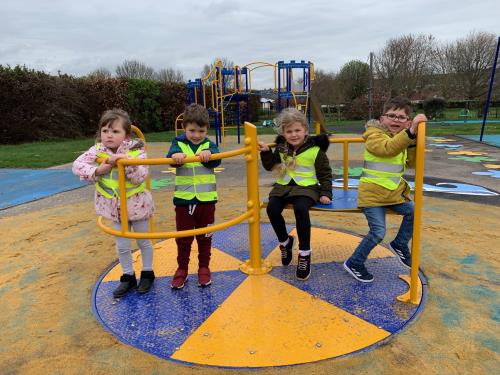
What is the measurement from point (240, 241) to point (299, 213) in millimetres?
1065

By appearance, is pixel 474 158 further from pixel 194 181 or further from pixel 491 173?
pixel 194 181

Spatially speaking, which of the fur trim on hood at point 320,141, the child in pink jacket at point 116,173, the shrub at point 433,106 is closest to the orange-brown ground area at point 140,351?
the child in pink jacket at point 116,173

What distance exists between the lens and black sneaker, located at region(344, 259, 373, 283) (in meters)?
2.90

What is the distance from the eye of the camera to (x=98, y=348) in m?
2.23

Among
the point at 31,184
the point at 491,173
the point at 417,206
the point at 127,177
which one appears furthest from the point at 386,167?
the point at 31,184

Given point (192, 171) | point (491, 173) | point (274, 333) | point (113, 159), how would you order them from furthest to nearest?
point (491, 173) → point (192, 171) → point (113, 159) → point (274, 333)

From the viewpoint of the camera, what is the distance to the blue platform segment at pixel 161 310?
2.30 m

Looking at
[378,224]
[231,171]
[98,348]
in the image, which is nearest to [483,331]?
[378,224]

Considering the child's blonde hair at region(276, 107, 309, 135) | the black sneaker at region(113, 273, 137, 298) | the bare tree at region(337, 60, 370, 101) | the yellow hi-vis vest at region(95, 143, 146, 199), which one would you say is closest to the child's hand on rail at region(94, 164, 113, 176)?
the yellow hi-vis vest at region(95, 143, 146, 199)

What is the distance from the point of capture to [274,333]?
7.62ft

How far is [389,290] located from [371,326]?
0.51 meters

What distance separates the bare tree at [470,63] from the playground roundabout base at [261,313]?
2783 cm

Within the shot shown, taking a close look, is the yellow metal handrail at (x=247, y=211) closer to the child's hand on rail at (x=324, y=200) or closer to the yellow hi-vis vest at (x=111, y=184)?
the yellow hi-vis vest at (x=111, y=184)

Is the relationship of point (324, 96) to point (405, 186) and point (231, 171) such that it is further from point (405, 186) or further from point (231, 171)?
point (405, 186)
